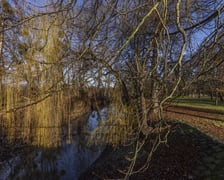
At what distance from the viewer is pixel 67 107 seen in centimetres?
667

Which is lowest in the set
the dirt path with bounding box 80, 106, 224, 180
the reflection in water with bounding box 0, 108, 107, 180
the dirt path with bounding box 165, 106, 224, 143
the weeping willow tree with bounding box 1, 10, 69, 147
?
the reflection in water with bounding box 0, 108, 107, 180

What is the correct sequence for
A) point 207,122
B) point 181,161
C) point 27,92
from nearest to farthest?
point 181,161 < point 27,92 < point 207,122

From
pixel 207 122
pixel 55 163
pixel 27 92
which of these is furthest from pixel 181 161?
pixel 27 92

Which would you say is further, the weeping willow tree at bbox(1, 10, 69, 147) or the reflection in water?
the weeping willow tree at bbox(1, 10, 69, 147)

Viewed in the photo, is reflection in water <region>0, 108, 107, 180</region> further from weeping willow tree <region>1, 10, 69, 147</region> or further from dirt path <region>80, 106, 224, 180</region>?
dirt path <region>80, 106, 224, 180</region>

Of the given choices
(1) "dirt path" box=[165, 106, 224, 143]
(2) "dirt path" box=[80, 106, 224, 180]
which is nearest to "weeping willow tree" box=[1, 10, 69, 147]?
(2) "dirt path" box=[80, 106, 224, 180]

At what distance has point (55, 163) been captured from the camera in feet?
16.6

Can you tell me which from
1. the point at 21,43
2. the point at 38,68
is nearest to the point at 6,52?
the point at 21,43

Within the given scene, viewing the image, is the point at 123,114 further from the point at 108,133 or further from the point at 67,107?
the point at 67,107

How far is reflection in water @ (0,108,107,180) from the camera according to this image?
14.7 feet

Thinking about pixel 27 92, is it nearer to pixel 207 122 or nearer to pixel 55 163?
pixel 55 163

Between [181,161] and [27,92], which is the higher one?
[27,92]

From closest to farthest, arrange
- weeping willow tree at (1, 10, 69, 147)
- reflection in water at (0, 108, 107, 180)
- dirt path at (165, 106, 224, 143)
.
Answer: reflection in water at (0, 108, 107, 180), dirt path at (165, 106, 224, 143), weeping willow tree at (1, 10, 69, 147)

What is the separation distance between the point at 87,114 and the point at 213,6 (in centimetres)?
941
